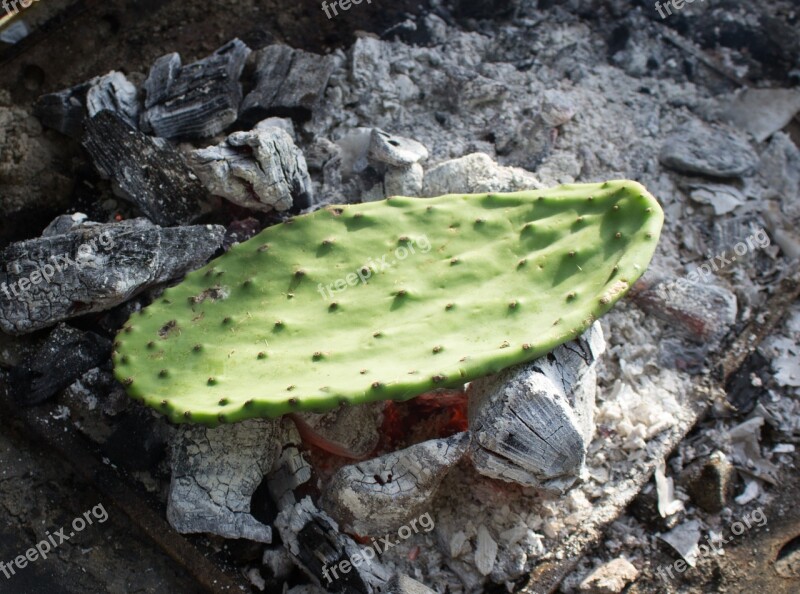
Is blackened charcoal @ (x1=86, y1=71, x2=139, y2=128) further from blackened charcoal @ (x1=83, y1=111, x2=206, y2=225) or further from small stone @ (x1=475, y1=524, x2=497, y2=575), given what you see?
small stone @ (x1=475, y1=524, x2=497, y2=575)

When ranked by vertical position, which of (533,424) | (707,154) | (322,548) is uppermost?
(533,424)

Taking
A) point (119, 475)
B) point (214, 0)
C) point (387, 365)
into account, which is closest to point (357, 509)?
point (387, 365)

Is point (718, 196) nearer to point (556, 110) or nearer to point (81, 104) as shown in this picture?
point (556, 110)

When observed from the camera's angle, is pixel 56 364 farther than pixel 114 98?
No

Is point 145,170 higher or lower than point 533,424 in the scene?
higher

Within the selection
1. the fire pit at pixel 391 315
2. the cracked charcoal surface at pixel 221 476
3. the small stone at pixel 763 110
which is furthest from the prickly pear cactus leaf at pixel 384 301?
the small stone at pixel 763 110

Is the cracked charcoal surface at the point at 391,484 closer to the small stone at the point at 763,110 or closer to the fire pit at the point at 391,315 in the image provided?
the fire pit at the point at 391,315

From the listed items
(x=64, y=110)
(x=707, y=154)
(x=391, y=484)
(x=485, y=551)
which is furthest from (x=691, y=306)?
(x=64, y=110)

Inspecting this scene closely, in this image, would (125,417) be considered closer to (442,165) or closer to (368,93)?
(442,165)
